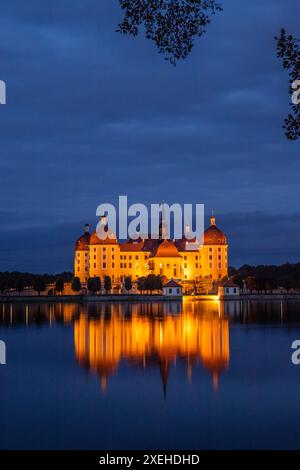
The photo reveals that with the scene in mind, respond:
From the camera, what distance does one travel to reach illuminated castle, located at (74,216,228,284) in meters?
82.2

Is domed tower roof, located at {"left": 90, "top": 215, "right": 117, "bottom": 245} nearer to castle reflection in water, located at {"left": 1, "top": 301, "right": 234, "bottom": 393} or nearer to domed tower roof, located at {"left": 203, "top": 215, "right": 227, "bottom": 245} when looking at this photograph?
domed tower roof, located at {"left": 203, "top": 215, "right": 227, "bottom": 245}

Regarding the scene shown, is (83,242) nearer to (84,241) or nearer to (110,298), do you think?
(84,241)

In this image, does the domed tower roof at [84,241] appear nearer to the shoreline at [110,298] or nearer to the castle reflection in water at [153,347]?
the shoreline at [110,298]

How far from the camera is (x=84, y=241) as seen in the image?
285 feet

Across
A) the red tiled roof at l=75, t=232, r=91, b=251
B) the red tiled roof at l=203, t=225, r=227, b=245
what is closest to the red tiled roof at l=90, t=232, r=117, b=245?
the red tiled roof at l=75, t=232, r=91, b=251

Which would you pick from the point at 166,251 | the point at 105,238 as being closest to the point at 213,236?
the point at 166,251

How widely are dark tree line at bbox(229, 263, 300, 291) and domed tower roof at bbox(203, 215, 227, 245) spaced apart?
461 centimetres

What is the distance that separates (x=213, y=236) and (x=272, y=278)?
10510 mm

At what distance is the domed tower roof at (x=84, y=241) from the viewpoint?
86.2 metres

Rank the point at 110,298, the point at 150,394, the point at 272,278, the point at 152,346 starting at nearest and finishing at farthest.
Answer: the point at 150,394, the point at 152,346, the point at 110,298, the point at 272,278

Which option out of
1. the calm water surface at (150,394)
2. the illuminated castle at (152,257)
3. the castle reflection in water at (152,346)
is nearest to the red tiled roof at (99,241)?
the illuminated castle at (152,257)

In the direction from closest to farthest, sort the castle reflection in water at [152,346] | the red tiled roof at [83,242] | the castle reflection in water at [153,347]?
the castle reflection in water at [153,347], the castle reflection in water at [152,346], the red tiled roof at [83,242]

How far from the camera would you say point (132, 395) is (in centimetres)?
1303
